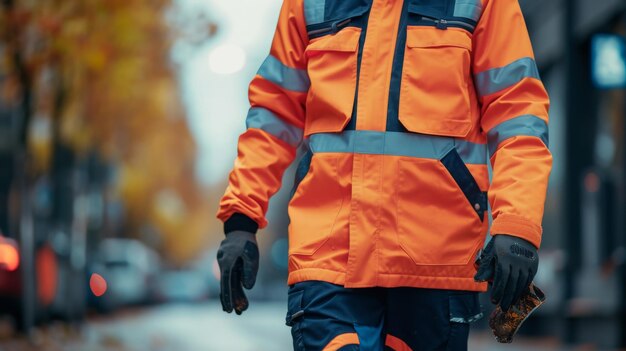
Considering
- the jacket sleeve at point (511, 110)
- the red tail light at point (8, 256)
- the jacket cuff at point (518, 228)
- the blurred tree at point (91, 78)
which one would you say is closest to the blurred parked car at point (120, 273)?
A: the blurred tree at point (91, 78)

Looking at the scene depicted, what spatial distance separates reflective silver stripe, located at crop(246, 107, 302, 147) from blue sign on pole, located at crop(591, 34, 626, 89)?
11235mm

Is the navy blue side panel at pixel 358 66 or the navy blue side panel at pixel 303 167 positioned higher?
the navy blue side panel at pixel 358 66

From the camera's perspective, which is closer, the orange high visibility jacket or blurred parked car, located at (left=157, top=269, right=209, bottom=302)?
the orange high visibility jacket

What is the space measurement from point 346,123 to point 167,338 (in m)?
14.8

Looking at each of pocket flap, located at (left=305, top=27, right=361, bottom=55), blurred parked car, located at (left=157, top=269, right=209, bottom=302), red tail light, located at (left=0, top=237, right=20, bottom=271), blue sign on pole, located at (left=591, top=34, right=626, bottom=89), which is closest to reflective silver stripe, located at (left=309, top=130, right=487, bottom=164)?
pocket flap, located at (left=305, top=27, right=361, bottom=55)

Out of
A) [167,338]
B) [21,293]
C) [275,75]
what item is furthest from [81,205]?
[275,75]

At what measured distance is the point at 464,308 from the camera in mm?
4078

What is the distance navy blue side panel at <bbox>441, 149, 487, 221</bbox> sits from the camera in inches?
161

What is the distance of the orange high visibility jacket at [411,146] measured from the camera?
13.3 feet

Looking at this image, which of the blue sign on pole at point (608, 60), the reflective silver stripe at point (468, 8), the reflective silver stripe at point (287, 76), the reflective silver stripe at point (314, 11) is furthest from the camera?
the blue sign on pole at point (608, 60)

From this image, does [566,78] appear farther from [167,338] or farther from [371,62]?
[371,62]

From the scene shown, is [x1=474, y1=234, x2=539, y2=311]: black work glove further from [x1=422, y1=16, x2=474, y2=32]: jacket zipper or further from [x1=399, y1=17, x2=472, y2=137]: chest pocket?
[x1=422, y1=16, x2=474, y2=32]: jacket zipper

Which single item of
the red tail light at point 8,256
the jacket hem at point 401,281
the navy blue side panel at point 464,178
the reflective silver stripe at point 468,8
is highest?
the reflective silver stripe at point 468,8

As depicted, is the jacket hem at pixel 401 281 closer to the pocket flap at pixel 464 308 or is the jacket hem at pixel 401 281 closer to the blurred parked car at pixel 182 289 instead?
the pocket flap at pixel 464 308
